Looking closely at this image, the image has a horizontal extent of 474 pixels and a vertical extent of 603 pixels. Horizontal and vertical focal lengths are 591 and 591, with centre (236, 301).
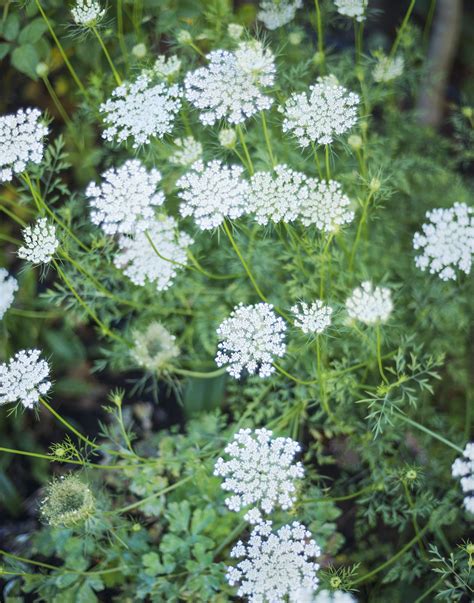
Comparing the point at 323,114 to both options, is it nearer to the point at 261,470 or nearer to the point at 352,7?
the point at 352,7

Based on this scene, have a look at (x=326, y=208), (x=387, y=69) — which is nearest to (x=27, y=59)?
(x=326, y=208)

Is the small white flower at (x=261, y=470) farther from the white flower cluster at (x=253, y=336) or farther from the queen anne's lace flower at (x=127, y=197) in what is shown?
the queen anne's lace flower at (x=127, y=197)

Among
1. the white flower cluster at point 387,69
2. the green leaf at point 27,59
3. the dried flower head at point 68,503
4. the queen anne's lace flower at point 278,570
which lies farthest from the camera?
the white flower cluster at point 387,69

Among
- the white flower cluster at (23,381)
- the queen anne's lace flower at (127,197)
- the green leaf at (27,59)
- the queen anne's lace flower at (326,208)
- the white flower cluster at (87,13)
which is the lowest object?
the white flower cluster at (23,381)

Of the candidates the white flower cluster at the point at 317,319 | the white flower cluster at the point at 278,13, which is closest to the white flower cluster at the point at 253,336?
the white flower cluster at the point at 317,319

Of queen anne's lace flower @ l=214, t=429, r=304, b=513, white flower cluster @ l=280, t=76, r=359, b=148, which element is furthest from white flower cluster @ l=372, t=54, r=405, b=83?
queen anne's lace flower @ l=214, t=429, r=304, b=513

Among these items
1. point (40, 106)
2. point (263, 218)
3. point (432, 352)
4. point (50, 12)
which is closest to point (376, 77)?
point (263, 218)

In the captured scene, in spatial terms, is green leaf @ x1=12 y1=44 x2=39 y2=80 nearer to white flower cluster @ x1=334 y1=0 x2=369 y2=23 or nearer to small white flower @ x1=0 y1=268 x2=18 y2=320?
small white flower @ x1=0 y1=268 x2=18 y2=320
